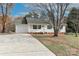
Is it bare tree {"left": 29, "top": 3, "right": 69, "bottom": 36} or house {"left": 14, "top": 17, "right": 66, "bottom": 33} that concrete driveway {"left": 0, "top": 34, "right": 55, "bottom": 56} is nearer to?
house {"left": 14, "top": 17, "right": 66, "bottom": 33}

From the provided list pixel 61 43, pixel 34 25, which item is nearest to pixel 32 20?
pixel 34 25

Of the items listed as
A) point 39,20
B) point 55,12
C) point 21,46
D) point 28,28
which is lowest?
point 21,46

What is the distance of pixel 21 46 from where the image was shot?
5688mm

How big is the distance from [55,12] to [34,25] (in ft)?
1.72

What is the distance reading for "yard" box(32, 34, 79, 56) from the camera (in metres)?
5.64

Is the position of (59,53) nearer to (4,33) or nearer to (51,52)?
(51,52)

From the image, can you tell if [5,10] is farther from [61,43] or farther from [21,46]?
[61,43]

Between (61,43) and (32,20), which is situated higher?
(32,20)

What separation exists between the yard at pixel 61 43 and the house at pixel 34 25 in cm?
14

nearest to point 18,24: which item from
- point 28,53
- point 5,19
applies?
point 5,19

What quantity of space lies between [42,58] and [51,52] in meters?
0.23

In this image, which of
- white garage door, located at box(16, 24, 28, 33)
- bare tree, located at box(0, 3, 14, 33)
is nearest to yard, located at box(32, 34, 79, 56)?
white garage door, located at box(16, 24, 28, 33)

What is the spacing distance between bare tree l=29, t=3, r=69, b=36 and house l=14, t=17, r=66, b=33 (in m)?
0.09

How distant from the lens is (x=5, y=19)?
574 cm
